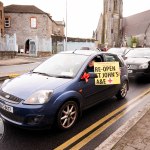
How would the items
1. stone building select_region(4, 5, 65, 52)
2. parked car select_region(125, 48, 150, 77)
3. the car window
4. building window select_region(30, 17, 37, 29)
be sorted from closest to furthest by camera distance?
the car window < parked car select_region(125, 48, 150, 77) < stone building select_region(4, 5, 65, 52) < building window select_region(30, 17, 37, 29)

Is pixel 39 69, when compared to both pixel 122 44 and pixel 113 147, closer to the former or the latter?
pixel 113 147

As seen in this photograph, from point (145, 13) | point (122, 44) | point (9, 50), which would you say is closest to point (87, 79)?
point (9, 50)

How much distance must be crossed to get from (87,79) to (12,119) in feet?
6.54

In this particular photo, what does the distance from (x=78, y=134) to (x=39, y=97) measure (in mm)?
1132

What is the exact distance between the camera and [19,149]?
178 inches

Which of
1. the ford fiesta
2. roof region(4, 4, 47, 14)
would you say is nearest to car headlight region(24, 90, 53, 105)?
the ford fiesta

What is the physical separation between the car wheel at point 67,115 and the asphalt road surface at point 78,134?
0.46ft

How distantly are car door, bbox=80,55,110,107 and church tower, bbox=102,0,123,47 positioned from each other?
231 feet

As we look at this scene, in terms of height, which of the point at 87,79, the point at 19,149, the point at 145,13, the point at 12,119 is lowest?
the point at 19,149

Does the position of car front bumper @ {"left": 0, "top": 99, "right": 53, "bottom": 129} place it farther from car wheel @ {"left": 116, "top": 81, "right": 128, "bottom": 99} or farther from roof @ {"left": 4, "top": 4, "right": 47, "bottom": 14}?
roof @ {"left": 4, "top": 4, "right": 47, "bottom": 14}

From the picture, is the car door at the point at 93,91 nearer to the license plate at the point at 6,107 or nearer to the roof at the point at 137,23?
the license plate at the point at 6,107

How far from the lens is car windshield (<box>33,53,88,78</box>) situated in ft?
A: 19.7

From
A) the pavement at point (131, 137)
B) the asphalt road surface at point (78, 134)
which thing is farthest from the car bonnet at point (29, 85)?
the pavement at point (131, 137)

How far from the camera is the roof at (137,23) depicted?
84688mm
